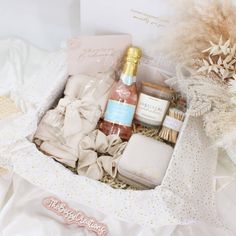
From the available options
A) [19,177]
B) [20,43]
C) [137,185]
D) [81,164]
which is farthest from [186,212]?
[20,43]

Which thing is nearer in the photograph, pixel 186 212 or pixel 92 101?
pixel 186 212

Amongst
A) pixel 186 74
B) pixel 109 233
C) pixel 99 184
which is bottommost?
pixel 109 233

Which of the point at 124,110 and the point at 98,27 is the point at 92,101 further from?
the point at 98,27

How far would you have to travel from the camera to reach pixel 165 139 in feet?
2.87

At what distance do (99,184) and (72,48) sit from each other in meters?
0.35

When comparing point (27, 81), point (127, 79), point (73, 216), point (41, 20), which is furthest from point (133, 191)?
point (41, 20)

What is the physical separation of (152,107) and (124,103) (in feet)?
0.21

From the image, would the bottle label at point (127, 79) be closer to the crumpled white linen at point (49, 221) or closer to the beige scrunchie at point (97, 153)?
the beige scrunchie at point (97, 153)

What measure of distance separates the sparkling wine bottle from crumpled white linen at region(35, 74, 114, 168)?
26 mm

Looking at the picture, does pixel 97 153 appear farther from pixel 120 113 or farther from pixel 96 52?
pixel 96 52

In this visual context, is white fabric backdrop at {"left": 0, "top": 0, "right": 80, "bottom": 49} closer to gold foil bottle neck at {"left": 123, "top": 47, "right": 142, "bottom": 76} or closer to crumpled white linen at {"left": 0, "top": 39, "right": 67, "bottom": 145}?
crumpled white linen at {"left": 0, "top": 39, "right": 67, "bottom": 145}

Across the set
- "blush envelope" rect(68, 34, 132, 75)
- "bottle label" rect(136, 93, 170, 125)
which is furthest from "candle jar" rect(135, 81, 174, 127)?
"blush envelope" rect(68, 34, 132, 75)

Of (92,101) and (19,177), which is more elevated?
(92,101)

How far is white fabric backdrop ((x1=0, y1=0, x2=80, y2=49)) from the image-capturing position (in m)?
1.17
